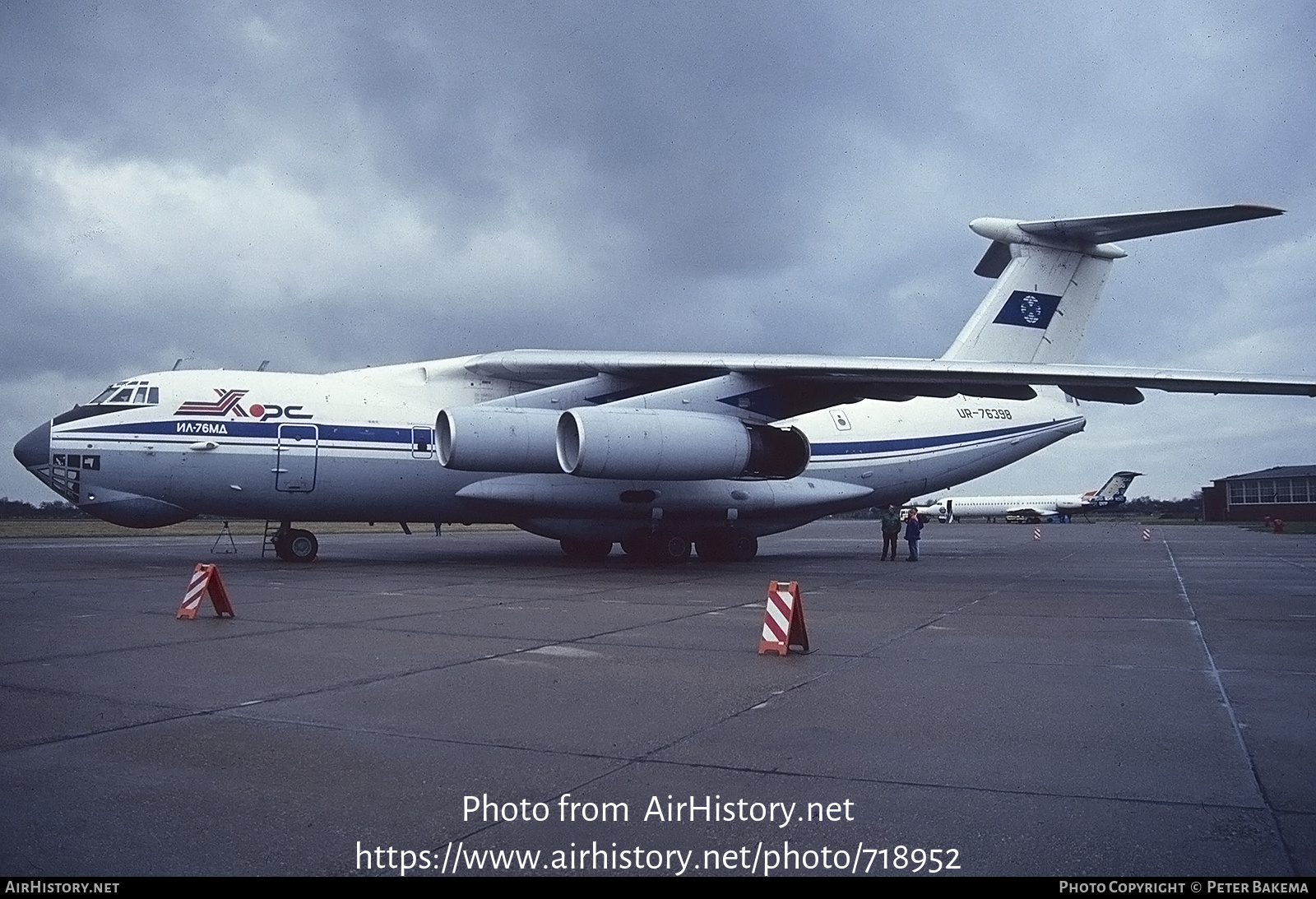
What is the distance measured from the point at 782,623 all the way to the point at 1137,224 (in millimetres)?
9861

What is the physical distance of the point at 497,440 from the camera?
46.6ft

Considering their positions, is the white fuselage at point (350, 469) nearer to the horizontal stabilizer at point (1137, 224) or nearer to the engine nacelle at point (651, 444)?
the engine nacelle at point (651, 444)

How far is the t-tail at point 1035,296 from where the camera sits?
18.4m

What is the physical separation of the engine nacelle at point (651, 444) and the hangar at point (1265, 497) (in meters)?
58.2

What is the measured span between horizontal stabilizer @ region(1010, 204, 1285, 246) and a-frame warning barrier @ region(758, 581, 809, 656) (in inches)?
337

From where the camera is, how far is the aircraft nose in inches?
594

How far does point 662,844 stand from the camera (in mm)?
3490

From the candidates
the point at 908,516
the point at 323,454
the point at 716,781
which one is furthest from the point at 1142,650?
the point at 908,516

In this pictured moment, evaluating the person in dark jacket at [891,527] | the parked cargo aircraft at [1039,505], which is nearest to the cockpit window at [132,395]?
the person in dark jacket at [891,527]

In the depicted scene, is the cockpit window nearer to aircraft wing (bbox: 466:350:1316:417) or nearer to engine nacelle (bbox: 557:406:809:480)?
aircraft wing (bbox: 466:350:1316:417)

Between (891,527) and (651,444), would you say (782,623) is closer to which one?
(651,444)

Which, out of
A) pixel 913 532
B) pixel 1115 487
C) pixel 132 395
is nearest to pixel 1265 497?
pixel 1115 487

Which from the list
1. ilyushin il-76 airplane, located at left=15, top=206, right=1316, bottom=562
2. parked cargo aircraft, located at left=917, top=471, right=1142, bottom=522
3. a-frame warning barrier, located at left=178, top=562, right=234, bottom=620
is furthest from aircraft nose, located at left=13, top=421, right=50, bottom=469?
parked cargo aircraft, located at left=917, top=471, right=1142, bottom=522

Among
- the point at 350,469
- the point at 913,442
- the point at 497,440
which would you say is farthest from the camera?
the point at 913,442
